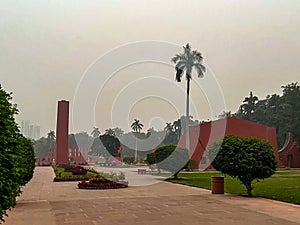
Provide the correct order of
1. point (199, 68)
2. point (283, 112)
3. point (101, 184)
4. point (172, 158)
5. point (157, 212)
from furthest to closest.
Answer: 1. point (283, 112)
2. point (199, 68)
3. point (172, 158)
4. point (101, 184)
5. point (157, 212)

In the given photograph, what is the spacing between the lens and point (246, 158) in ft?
41.8

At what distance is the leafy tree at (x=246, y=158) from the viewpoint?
1273cm

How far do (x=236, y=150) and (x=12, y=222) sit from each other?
24.6ft

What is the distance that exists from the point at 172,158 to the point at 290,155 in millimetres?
26400

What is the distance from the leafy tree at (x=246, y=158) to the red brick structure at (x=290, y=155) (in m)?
34.0

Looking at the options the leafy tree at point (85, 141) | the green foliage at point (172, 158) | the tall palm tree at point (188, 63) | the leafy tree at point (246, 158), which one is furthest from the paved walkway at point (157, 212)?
the leafy tree at point (85, 141)

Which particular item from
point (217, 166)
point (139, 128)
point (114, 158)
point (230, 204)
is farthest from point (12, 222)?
point (139, 128)

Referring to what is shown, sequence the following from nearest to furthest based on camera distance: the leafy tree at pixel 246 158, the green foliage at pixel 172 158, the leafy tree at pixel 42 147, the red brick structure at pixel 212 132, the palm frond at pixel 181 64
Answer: the leafy tree at pixel 246 158, the green foliage at pixel 172 158, the red brick structure at pixel 212 132, the palm frond at pixel 181 64, the leafy tree at pixel 42 147

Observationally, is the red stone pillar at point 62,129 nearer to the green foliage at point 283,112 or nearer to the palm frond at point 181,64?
the palm frond at point 181,64

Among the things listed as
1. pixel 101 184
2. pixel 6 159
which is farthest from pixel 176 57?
pixel 6 159

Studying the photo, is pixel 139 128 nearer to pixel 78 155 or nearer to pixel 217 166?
pixel 78 155

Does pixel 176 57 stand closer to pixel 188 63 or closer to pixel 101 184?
pixel 188 63

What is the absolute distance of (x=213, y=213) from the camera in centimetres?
940

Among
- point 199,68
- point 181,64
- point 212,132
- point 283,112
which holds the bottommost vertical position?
point 212,132
